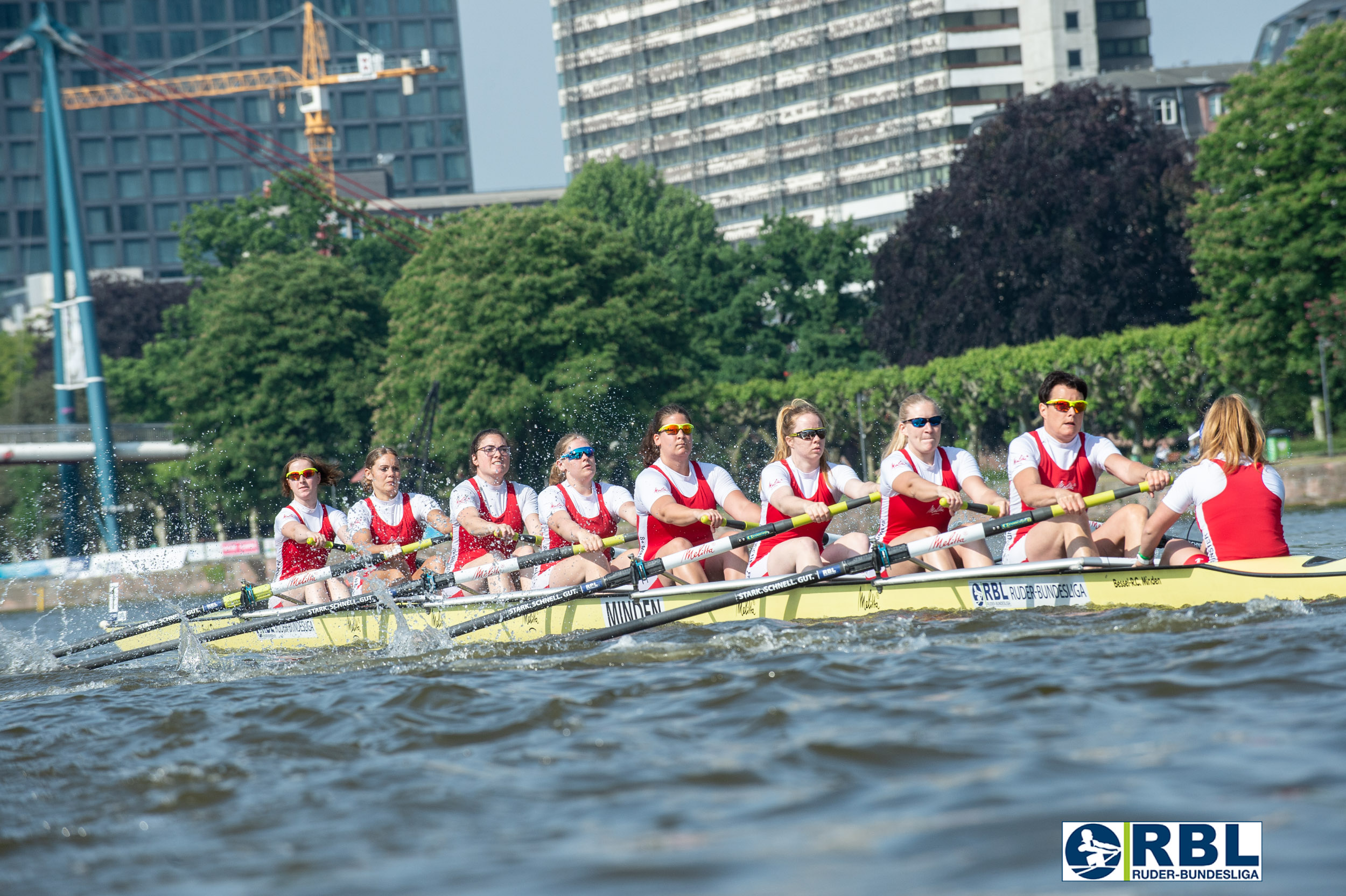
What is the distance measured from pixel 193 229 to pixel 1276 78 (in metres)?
42.5

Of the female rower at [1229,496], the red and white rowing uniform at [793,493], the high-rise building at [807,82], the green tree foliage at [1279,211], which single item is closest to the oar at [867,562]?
the female rower at [1229,496]

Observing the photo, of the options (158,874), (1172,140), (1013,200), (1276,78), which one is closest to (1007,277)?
(1013,200)

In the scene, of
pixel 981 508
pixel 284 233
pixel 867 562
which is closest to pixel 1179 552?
pixel 981 508

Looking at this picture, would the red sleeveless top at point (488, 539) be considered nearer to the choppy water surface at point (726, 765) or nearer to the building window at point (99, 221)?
the choppy water surface at point (726, 765)

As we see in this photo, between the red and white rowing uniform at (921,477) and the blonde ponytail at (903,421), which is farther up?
the blonde ponytail at (903,421)

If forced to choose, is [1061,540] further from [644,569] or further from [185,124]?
[185,124]

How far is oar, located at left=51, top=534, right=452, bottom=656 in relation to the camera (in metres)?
12.9

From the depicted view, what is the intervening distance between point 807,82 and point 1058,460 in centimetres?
9816

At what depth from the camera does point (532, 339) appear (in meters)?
39.5

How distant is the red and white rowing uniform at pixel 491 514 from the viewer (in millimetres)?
12461

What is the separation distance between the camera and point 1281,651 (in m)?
7.56

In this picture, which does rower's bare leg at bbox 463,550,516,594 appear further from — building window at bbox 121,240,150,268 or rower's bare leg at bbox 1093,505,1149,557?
building window at bbox 121,240,150,268

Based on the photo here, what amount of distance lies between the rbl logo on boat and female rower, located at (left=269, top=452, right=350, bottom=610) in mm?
9688

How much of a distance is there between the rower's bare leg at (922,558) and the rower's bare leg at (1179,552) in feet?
4.86
